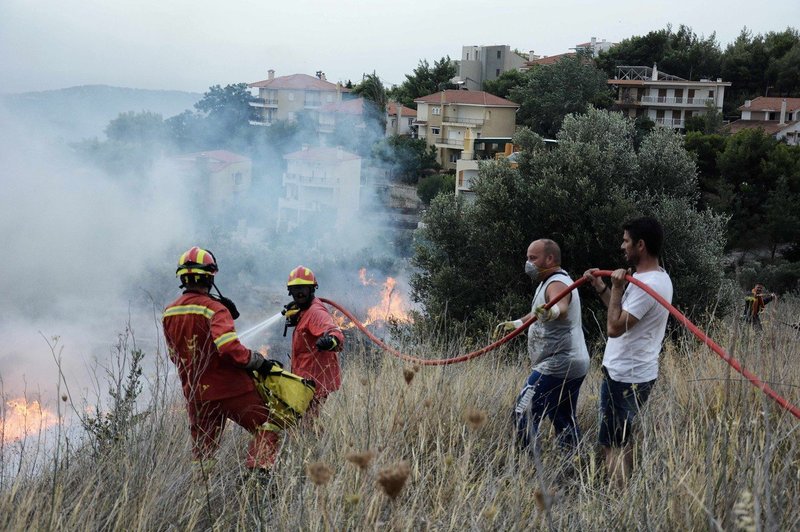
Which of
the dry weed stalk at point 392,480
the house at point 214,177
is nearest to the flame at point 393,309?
the dry weed stalk at point 392,480

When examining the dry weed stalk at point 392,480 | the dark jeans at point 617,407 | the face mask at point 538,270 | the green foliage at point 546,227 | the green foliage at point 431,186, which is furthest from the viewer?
the green foliage at point 431,186

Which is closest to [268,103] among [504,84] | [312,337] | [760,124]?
[504,84]

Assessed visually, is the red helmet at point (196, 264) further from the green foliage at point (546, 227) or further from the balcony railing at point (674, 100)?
the balcony railing at point (674, 100)

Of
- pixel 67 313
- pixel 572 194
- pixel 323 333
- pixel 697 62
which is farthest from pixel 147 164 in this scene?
pixel 323 333

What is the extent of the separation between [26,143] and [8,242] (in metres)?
5.52

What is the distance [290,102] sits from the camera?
73750mm

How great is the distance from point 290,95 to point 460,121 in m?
21.3

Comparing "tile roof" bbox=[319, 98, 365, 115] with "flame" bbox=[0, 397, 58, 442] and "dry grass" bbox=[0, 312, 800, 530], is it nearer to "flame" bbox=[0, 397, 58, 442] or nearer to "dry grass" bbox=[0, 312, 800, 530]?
"flame" bbox=[0, 397, 58, 442]

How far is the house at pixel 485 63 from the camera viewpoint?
240 feet

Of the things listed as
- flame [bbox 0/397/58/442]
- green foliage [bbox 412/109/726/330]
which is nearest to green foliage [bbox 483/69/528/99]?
green foliage [bbox 412/109/726/330]

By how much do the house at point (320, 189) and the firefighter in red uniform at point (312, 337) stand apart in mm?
50833

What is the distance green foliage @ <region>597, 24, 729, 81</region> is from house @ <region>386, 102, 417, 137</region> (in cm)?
1437

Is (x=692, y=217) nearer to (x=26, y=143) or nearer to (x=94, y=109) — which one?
(x=26, y=143)

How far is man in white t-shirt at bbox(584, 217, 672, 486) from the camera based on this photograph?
15.2ft
